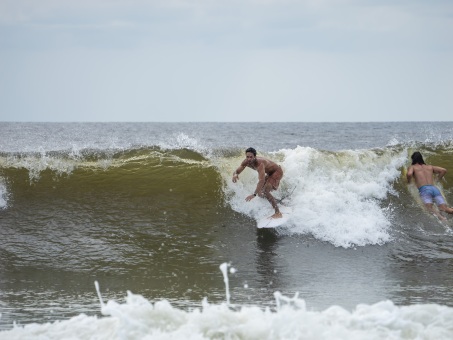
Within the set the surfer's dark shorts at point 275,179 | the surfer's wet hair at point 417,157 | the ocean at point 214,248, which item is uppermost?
the surfer's wet hair at point 417,157

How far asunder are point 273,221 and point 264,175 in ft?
2.64

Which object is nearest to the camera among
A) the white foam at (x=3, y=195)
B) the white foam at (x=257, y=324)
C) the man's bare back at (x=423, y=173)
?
the white foam at (x=257, y=324)

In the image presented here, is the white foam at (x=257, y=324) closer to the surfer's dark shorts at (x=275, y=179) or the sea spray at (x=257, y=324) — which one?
the sea spray at (x=257, y=324)

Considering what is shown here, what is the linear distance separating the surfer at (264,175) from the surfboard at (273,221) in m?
0.08

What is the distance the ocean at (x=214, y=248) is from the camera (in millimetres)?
4996

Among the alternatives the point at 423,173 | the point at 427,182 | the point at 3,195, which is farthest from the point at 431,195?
the point at 3,195

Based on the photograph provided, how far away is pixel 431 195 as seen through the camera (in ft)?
34.4

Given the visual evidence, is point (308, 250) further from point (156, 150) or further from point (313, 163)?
point (156, 150)

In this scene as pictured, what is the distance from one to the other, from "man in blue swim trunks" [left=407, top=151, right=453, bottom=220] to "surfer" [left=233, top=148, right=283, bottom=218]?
8.18 ft

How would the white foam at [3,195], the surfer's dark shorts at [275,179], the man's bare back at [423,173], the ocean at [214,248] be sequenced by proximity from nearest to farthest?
the ocean at [214,248], the surfer's dark shorts at [275,179], the man's bare back at [423,173], the white foam at [3,195]

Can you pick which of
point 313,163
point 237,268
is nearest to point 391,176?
point 313,163

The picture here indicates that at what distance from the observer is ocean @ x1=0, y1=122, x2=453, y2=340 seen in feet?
16.4

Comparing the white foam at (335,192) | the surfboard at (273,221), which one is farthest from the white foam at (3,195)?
the surfboard at (273,221)

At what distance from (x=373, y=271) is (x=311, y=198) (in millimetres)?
2564
